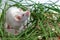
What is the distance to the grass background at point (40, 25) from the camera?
93 cm

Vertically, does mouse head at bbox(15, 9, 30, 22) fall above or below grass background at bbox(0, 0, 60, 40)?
above

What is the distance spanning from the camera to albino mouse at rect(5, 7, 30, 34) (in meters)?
0.93

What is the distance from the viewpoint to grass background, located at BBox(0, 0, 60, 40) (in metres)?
0.93

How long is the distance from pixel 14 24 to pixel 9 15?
0.04 m

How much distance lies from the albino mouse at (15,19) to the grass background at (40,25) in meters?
0.02

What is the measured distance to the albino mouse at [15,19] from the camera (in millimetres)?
928

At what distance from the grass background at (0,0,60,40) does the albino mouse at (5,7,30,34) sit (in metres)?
0.02

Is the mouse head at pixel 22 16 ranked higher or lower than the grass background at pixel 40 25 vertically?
higher

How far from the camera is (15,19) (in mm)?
935

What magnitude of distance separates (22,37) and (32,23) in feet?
0.31

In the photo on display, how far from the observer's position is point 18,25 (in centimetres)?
95

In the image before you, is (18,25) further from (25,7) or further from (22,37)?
(25,7)

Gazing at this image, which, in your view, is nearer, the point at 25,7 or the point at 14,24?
the point at 14,24

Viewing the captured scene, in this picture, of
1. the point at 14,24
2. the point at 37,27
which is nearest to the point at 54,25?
the point at 37,27
